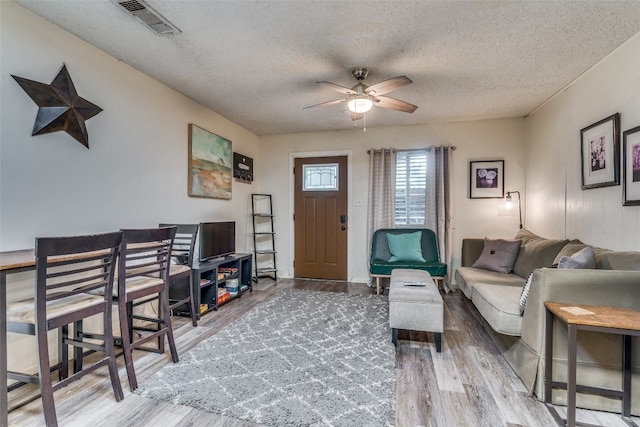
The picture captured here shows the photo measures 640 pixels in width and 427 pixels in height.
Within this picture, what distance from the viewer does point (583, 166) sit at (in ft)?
9.16

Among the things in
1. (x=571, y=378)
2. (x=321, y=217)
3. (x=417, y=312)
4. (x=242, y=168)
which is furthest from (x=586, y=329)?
(x=242, y=168)

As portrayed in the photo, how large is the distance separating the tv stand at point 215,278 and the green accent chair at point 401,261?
172 centimetres

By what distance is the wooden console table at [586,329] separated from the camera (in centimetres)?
137

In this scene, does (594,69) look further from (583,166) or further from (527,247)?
(527,247)

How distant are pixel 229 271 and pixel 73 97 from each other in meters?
2.28

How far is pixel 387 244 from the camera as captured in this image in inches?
173

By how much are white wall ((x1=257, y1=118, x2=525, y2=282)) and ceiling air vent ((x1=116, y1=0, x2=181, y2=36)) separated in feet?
8.93

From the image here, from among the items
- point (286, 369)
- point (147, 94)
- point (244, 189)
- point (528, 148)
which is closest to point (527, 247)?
point (528, 148)

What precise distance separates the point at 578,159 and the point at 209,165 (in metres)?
4.04

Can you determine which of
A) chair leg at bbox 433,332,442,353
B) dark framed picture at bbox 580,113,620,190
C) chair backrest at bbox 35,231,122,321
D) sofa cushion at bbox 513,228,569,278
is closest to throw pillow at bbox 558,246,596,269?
sofa cushion at bbox 513,228,569,278

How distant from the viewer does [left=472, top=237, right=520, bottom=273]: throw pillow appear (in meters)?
3.37

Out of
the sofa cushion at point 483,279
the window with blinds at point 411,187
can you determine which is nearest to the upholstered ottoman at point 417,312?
the sofa cushion at point 483,279

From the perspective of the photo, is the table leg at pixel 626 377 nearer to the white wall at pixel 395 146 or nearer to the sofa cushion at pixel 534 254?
the sofa cushion at pixel 534 254

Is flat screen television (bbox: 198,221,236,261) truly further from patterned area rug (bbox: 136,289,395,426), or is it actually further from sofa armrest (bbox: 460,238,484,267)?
sofa armrest (bbox: 460,238,484,267)
